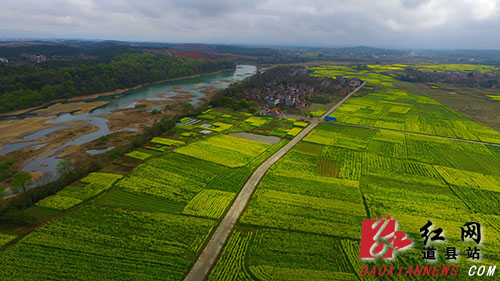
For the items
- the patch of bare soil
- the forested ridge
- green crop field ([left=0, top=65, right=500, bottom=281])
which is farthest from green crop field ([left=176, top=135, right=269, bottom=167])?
the forested ridge

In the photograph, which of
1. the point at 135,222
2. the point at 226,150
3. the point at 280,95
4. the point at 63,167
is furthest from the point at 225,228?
the point at 280,95

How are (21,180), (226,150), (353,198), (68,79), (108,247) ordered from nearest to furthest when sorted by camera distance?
(108,247) → (353,198) → (21,180) → (226,150) → (68,79)

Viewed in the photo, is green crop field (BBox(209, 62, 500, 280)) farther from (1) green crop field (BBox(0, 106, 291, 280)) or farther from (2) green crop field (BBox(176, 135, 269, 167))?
(2) green crop field (BBox(176, 135, 269, 167))

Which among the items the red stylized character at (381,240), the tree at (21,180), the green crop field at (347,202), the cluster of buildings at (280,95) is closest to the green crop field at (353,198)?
the green crop field at (347,202)

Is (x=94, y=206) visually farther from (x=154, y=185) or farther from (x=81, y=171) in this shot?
(x=81, y=171)

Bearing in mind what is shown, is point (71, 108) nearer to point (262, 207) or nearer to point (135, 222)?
point (135, 222)

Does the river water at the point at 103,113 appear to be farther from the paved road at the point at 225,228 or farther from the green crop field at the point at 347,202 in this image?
the green crop field at the point at 347,202
